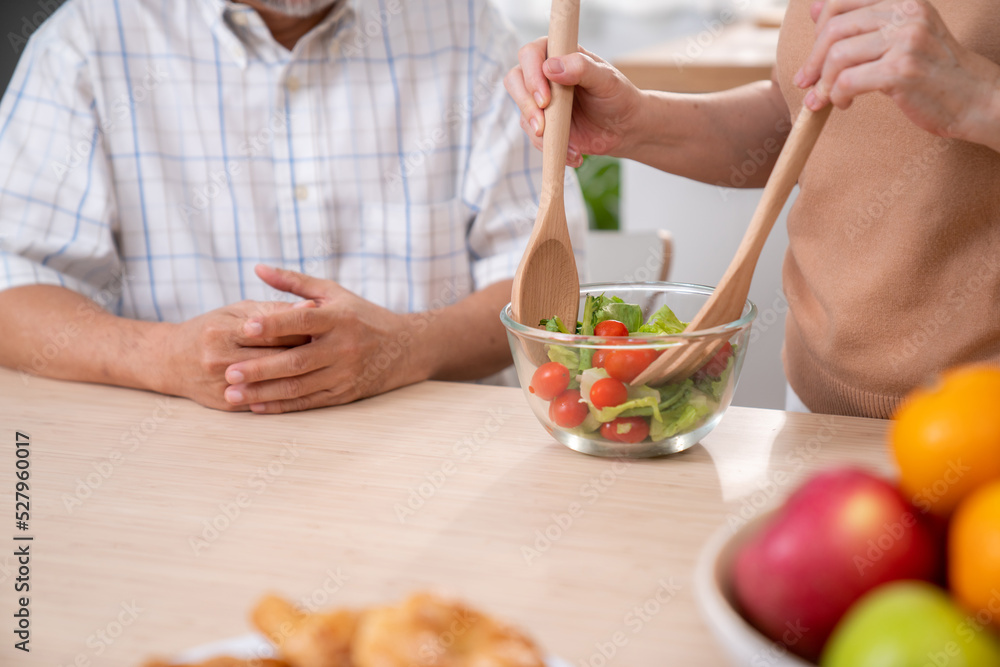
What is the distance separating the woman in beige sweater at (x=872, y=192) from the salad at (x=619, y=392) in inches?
10.4

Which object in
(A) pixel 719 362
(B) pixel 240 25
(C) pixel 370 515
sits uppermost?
(B) pixel 240 25

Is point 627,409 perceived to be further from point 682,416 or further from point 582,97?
point 582,97

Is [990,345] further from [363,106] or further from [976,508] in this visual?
[363,106]

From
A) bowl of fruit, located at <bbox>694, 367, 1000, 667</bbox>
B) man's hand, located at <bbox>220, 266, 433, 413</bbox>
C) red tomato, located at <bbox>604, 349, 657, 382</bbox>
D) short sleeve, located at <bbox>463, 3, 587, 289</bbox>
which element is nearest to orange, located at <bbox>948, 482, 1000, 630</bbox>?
bowl of fruit, located at <bbox>694, 367, 1000, 667</bbox>

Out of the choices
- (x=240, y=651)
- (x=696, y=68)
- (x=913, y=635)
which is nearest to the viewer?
(x=913, y=635)

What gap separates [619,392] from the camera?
0.72m

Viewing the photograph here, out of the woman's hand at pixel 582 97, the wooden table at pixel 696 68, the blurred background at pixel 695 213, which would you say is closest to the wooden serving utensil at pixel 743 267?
the woman's hand at pixel 582 97

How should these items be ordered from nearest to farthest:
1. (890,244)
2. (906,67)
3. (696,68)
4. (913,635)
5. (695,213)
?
(913,635), (906,67), (890,244), (696,68), (695,213)

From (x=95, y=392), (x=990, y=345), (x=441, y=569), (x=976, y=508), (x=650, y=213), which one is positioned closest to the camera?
(x=976, y=508)

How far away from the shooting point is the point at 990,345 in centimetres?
91

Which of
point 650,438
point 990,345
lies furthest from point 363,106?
point 990,345

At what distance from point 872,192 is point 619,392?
45 centimetres

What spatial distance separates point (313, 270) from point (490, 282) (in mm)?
301

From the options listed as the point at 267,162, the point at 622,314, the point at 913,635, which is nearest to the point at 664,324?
the point at 622,314
